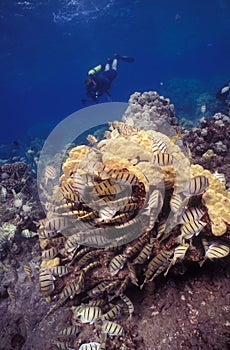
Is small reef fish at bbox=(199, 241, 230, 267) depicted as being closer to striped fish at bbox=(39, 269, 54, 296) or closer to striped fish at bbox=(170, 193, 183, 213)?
striped fish at bbox=(170, 193, 183, 213)

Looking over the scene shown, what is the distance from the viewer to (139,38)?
66.2m

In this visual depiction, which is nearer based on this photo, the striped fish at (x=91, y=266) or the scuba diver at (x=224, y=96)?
the striped fish at (x=91, y=266)

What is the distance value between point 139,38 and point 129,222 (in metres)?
72.4

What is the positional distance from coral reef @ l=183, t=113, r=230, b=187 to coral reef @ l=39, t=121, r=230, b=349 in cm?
294

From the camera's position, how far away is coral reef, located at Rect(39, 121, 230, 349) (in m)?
2.94

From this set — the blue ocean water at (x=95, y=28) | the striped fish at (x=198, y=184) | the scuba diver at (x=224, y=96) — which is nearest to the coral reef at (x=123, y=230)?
the striped fish at (x=198, y=184)

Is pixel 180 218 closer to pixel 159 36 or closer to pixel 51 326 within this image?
pixel 51 326

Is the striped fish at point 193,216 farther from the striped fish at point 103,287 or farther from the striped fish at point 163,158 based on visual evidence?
the striped fish at point 103,287

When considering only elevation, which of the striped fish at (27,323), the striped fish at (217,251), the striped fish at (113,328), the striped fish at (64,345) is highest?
the striped fish at (217,251)

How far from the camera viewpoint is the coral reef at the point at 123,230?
9.64ft

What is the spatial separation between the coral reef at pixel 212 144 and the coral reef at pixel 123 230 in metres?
2.94

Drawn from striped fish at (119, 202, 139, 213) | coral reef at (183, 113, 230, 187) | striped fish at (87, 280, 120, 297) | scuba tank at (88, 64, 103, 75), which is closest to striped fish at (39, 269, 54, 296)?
striped fish at (87, 280, 120, 297)

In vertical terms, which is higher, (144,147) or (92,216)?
(144,147)

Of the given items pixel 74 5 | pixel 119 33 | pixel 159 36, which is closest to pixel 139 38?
pixel 159 36
